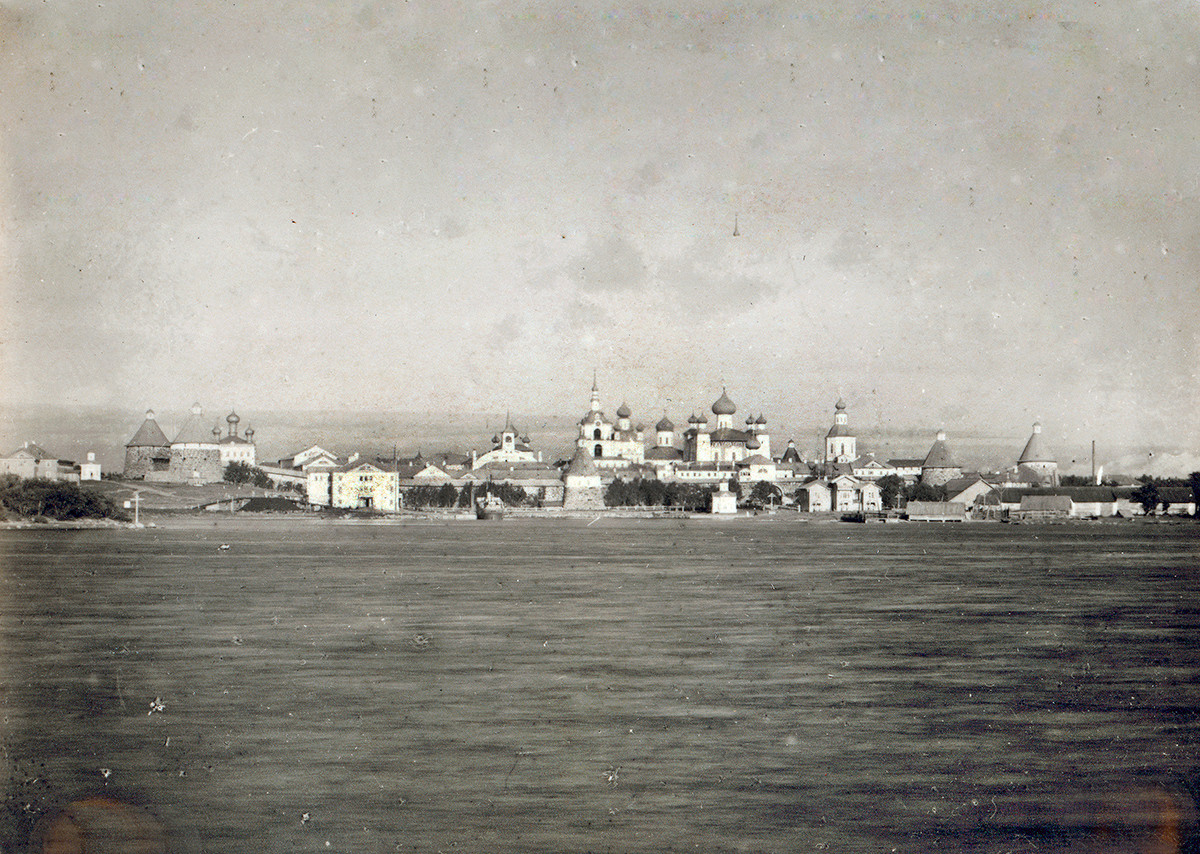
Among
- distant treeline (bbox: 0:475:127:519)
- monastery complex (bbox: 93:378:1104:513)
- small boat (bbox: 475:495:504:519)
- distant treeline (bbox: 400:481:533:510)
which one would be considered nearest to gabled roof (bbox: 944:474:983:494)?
monastery complex (bbox: 93:378:1104:513)

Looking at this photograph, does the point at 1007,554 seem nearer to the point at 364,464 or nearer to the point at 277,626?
the point at 277,626

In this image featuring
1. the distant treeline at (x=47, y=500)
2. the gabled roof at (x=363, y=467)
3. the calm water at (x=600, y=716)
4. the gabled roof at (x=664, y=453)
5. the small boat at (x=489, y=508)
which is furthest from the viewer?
the gabled roof at (x=664, y=453)

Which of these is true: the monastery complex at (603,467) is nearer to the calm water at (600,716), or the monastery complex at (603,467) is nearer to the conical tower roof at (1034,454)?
the conical tower roof at (1034,454)

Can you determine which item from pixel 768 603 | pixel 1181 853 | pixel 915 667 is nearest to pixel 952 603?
pixel 768 603

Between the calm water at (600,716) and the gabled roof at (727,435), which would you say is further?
the gabled roof at (727,435)

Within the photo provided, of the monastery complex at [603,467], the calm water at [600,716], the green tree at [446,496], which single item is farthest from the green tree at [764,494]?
the calm water at [600,716]

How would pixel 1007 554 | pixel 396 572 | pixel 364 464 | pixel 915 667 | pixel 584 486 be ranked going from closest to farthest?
pixel 915 667 < pixel 396 572 < pixel 1007 554 < pixel 364 464 < pixel 584 486

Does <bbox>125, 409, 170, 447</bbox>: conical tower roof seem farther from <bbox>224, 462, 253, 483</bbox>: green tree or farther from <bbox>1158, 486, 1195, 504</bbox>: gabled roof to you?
<bbox>1158, 486, 1195, 504</bbox>: gabled roof
